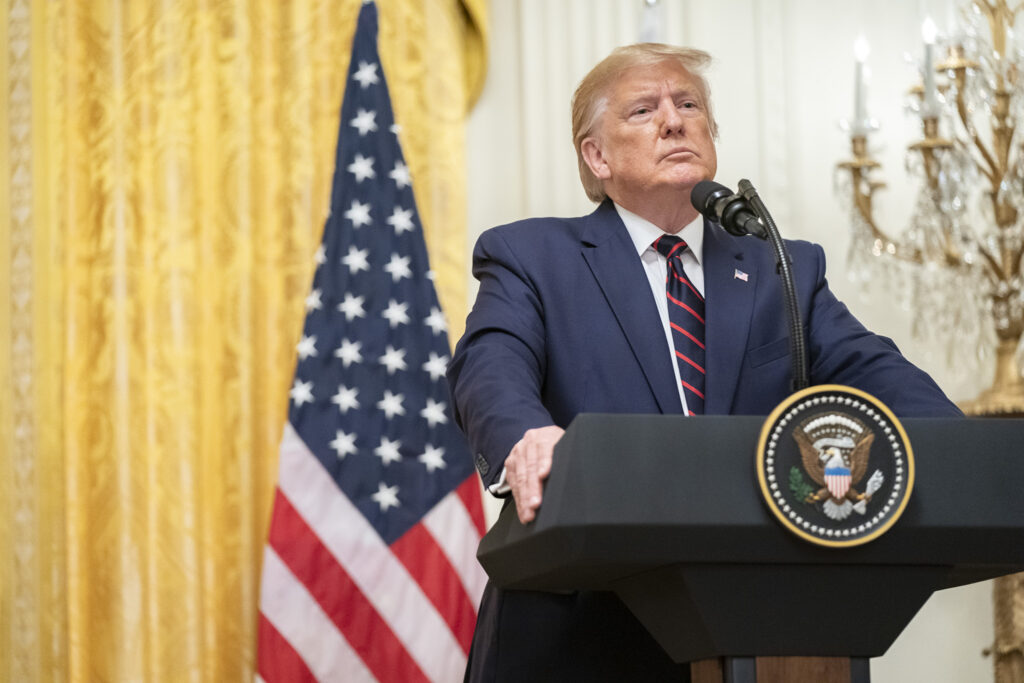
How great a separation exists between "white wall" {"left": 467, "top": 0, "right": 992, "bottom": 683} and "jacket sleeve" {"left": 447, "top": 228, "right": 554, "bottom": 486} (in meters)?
2.26

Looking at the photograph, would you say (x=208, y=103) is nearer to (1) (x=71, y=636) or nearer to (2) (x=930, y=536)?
(1) (x=71, y=636)

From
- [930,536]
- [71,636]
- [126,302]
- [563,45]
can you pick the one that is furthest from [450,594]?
[930,536]

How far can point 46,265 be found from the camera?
13.5 ft

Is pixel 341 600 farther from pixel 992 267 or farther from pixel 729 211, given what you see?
pixel 729 211

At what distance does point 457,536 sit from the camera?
407 cm

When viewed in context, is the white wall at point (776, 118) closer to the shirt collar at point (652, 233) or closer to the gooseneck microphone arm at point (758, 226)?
the shirt collar at point (652, 233)

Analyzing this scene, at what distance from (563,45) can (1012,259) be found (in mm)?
1795

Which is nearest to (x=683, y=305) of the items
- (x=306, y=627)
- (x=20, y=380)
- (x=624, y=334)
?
(x=624, y=334)

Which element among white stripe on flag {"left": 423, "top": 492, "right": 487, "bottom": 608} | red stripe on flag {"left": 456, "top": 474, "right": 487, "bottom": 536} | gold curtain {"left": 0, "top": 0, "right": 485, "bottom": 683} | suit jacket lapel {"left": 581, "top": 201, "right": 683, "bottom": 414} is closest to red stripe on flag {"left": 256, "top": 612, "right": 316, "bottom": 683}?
gold curtain {"left": 0, "top": 0, "right": 485, "bottom": 683}

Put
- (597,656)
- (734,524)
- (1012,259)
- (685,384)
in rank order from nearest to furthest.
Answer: (734,524) < (597,656) < (685,384) < (1012,259)

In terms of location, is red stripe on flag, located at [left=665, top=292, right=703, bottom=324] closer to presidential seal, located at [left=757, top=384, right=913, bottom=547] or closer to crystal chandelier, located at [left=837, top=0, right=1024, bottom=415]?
presidential seal, located at [left=757, top=384, right=913, bottom=547]

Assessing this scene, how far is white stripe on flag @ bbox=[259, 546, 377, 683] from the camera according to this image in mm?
3941

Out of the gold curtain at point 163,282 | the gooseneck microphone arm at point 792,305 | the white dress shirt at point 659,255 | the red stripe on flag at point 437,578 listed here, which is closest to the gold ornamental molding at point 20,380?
the gold curtain at point 163,282

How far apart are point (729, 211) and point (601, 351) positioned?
347 mm
